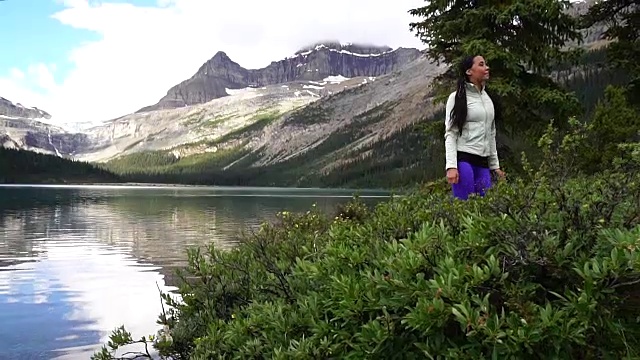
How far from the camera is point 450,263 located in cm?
313

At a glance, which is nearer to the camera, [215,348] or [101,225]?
[215,348]

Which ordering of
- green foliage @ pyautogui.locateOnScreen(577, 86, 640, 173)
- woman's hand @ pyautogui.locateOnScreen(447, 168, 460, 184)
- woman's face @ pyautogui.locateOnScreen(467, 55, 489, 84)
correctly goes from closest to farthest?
woman's hand @ pyautogui.locateOnScreen(447, 168, 460, 184), woman's face @ pyautogui.locateOnScreen(467, 55, 489, 84), green foliage @ pyautogui.locateOnScreen(577, 86, 640, 173)

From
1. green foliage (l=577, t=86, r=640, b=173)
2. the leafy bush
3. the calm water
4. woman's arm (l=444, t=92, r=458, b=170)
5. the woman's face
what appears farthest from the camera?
green foliage (l=577, t=86, r=640, b=173)

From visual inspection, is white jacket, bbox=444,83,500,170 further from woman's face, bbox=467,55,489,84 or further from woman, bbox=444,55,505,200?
woman's face, bbox=467,55,489,84

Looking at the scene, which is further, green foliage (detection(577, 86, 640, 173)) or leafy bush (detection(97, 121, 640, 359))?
green foliage (detection(577, 86, 640, 173))

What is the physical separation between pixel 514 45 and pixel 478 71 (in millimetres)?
8597

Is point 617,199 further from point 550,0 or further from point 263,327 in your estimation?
point 550,0

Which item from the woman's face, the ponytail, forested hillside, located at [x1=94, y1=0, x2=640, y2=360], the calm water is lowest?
the calm water

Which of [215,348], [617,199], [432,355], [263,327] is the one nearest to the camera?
[432,355]

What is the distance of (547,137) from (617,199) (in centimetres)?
110

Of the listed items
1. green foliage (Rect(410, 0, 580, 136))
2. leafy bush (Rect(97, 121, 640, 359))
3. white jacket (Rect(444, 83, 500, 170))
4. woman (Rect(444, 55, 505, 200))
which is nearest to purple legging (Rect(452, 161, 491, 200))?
woman (Rect(444, 55, 505, 200))

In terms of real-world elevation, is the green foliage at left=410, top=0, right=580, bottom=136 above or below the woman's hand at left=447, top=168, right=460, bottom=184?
above

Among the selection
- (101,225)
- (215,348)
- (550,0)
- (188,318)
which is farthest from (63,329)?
(101,225)

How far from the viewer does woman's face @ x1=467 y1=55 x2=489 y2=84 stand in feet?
24.0
